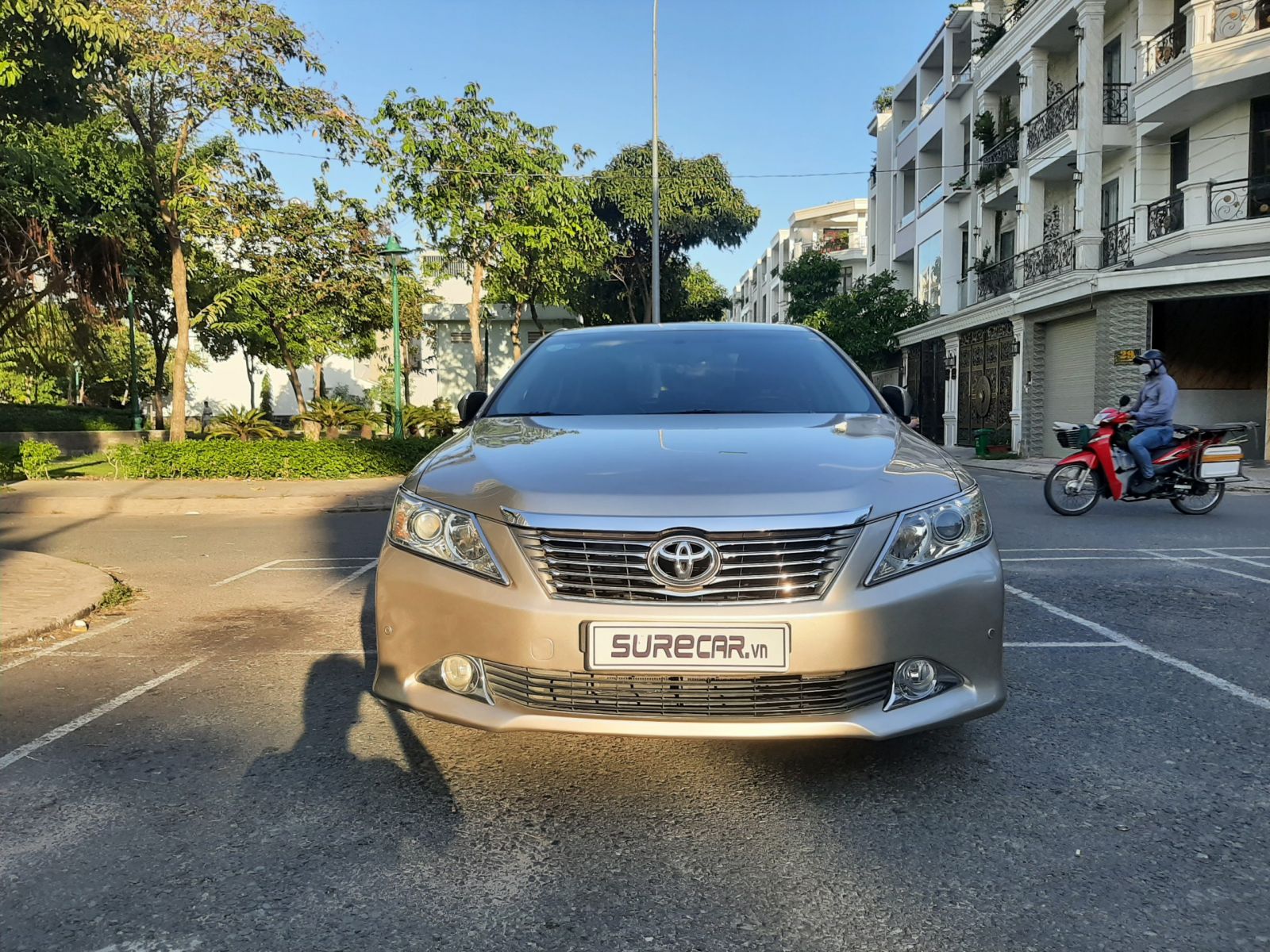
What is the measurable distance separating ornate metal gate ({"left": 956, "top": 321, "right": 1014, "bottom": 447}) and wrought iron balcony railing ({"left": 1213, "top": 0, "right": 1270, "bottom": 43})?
800 cm

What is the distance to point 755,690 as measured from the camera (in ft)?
8.50

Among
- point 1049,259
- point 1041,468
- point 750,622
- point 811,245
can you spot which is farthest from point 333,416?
point 811,245

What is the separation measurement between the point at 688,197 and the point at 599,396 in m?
37.7

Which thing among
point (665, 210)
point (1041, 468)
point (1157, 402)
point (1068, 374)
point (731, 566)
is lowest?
point (1041, 468)

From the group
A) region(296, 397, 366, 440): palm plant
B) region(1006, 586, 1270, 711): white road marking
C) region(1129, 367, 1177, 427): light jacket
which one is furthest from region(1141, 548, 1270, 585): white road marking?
region(296, 397, 366, 440): palm plant

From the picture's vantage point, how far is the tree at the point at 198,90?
1504 cm

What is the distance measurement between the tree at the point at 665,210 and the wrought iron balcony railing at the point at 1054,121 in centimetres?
1776

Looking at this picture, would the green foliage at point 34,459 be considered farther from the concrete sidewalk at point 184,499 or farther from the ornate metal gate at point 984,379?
the ornate metal gate at point 984,379

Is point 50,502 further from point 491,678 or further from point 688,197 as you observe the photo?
point 688,197

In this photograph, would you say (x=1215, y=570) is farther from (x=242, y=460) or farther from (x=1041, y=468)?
(x=242, y=460)

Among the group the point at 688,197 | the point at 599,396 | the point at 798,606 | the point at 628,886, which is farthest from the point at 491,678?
the point at 688,197

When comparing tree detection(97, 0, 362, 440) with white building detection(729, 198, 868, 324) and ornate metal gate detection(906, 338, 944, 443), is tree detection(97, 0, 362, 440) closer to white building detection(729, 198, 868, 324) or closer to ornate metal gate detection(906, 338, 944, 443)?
ornate metal gate detection(906, 338, 944, 443)

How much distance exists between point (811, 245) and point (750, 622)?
65996 millimetres

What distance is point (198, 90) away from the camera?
15.7 metres
